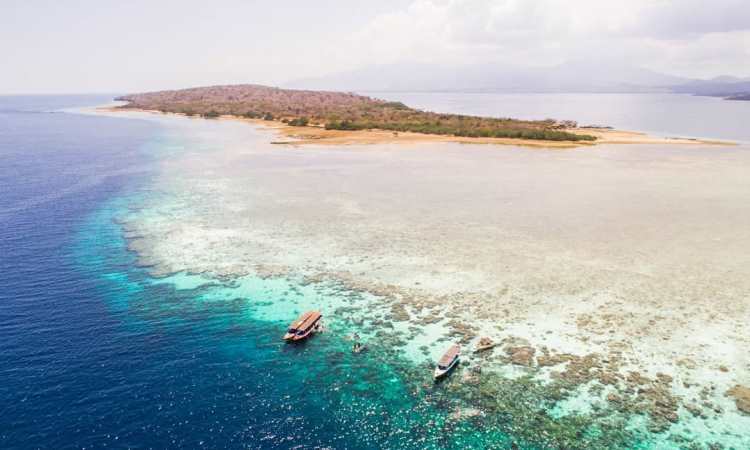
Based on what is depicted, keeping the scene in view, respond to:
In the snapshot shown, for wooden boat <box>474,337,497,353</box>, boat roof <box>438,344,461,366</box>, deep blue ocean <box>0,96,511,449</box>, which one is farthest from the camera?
wooden boat <box>474,337,497,353</box>

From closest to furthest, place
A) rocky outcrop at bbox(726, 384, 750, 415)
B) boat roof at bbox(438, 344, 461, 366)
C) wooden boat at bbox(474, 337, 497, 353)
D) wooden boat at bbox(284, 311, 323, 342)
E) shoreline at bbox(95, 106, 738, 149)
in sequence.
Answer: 1. rocky outcrop at bbox(726, 384, 750, 415)
2. boat roof at bbox(438, 344, 461, 366)
3. wooden boat at bbox(474, 337, 497, 353)
4. wooden boat at bbox(284, 311, 323, 342)
5. shoreline at bbox(95, 106, 738, 149)

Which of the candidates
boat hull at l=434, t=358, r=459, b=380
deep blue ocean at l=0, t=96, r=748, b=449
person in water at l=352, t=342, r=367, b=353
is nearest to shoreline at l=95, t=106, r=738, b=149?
deep blue ocean at l=0, t=96, r=748, b=449

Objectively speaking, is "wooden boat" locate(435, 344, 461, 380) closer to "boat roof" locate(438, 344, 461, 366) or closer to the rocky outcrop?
"boat roof" locate(438, 344, 461, 366)

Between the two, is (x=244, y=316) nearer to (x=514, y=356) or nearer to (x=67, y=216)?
(x=514, y=356)

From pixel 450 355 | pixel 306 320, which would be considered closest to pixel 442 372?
pixel 450 355

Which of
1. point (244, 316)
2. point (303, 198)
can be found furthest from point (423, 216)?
point (244, 316)

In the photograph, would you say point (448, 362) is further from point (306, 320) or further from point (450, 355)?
point (306, 320)
